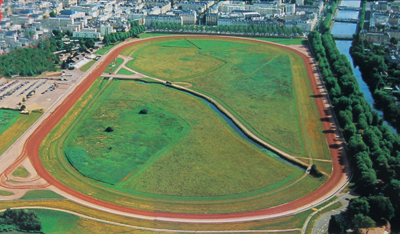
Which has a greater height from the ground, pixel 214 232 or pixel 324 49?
pixel 324 49

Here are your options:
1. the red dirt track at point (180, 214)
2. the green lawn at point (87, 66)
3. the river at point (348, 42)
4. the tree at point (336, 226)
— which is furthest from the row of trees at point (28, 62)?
the tree at point (336, 226)

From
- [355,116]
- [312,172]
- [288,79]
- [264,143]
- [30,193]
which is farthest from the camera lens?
[288,79]

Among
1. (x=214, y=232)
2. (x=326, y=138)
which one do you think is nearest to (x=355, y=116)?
(x=326, y=138)

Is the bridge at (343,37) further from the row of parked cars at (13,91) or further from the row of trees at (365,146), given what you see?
the row of parked cars at (13,91)

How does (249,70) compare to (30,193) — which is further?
(249,70)

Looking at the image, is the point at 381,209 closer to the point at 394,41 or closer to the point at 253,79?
the point at 253,79

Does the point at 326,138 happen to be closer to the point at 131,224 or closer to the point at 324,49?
the point at 131,224

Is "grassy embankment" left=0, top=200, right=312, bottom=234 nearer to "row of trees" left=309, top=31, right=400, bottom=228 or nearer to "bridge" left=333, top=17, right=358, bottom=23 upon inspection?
"row of trees" left=309, top=31, right=400, bottom=228

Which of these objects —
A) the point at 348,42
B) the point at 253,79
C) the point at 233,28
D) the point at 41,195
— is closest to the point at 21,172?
the point at 41,195
